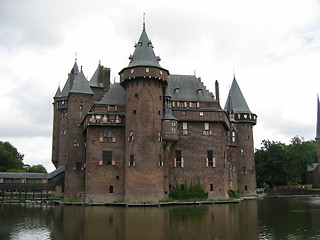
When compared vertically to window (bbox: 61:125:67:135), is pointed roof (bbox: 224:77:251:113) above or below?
above

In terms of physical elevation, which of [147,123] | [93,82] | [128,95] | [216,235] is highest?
[93,82]

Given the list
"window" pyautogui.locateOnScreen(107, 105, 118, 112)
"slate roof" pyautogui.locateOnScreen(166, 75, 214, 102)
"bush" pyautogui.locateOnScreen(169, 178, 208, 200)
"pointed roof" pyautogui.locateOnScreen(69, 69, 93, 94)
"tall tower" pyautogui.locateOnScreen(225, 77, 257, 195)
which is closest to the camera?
"bush" pyautogui.locateOnScreen(169, 178, 208, 200)

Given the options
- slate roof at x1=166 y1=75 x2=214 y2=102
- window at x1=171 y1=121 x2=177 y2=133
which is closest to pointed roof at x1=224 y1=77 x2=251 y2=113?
slate roof at x1=166 y1=75 x2=214 y2=102

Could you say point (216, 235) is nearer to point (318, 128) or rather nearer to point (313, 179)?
point (318, 128)

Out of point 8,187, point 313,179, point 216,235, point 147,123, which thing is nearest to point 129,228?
point 216,235

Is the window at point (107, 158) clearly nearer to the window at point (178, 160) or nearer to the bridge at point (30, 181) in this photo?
the window at point (178, 160)

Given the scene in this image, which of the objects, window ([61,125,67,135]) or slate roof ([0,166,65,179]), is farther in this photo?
window ([61,125,67,135])

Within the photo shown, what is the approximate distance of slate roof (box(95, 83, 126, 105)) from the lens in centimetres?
4828

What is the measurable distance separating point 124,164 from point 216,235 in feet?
87.5

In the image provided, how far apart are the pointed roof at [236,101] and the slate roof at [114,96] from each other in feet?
65.6

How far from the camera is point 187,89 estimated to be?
51.6 meters

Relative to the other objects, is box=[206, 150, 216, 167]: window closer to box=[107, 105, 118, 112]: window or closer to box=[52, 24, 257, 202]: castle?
box=[52, 24, 257, 202]: castle

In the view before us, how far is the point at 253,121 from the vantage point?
6241cm

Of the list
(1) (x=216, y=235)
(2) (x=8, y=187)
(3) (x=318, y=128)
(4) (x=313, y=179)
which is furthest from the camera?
(4) (x=313, y=179)
